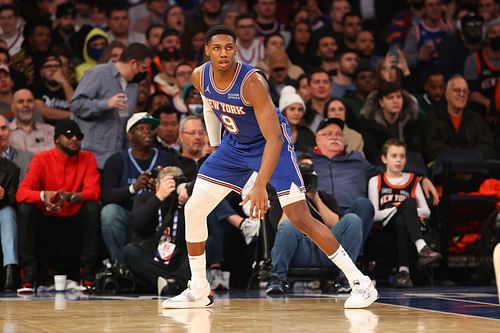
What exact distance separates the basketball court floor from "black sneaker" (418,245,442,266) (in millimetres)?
710

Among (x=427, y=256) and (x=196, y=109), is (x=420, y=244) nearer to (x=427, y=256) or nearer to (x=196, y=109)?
(x=427, y=256)

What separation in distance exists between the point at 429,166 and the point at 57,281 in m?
3.79

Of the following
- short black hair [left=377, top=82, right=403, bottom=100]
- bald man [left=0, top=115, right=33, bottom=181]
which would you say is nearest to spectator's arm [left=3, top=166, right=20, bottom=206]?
bald man [left=0, top=115, right=33, bottom=181]

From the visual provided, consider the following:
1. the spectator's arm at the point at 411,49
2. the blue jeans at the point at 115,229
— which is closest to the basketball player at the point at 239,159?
the blue jeans at the point at 115,229

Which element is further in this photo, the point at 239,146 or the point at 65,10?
the point at 65,10

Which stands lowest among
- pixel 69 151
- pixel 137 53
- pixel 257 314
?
pixel 257 314

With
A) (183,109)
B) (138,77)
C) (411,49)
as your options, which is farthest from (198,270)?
(411,49)

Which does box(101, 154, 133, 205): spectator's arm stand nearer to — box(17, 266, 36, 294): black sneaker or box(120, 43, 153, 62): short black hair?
box(17, 266, 36, 294): black sneaker

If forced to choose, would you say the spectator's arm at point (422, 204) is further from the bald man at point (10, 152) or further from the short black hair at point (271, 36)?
the bald man at point (10, 152)

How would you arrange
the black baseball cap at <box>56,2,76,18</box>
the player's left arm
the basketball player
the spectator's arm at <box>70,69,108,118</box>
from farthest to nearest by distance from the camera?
the black baseball cap at <box>56,2,76,18</box> → the spectator's arm at <box>70,69,108,118</box> → the basketball player → the player's left arm

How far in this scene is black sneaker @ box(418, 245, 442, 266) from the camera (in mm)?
8781

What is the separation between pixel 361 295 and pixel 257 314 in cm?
76

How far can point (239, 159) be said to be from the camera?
6676 mm

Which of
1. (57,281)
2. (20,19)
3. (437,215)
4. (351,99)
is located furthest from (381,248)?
(20,19)
